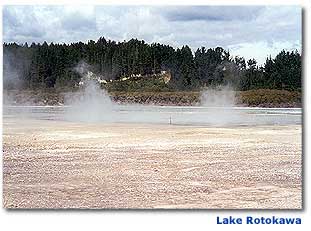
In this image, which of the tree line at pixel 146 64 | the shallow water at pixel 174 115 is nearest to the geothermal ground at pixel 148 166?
the shallow water at pixel 174 115

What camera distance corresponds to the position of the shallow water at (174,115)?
5.81 m

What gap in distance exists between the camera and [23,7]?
5398mm

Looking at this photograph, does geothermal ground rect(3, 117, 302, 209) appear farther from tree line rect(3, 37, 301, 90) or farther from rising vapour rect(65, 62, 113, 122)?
tree line rect(3, 37, 301, 90)

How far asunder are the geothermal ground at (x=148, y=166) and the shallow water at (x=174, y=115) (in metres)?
0.07

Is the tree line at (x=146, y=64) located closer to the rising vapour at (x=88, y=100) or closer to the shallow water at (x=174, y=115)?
the rising vapour at (x=88, y=100)

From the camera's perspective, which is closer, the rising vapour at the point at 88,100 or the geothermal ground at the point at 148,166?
the geothermal ground at the point at 148,166

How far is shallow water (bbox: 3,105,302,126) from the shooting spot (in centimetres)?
581

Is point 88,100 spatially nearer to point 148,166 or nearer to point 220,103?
point 148,166

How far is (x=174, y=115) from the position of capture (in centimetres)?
601

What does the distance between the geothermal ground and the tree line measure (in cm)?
50

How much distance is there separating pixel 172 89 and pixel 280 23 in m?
1.19
